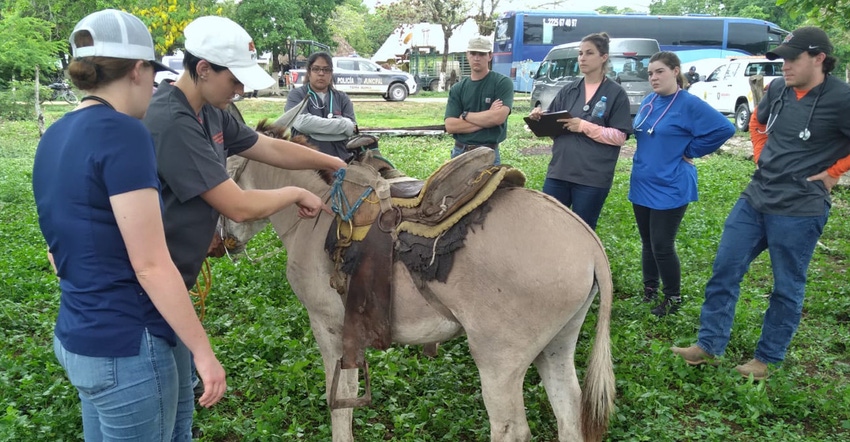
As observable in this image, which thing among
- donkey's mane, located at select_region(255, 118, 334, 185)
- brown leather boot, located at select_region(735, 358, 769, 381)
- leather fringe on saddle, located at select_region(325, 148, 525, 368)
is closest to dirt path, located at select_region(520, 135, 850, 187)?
brown leather boot, located at select_region(735, 358, 769, 381)

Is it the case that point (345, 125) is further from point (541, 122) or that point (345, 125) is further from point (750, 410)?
point (750, 410)

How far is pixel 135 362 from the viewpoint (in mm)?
1792

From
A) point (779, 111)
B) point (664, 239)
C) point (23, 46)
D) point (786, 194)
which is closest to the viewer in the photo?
point (786, 194)

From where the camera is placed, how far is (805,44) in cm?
364

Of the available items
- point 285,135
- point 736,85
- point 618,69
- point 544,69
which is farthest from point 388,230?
point 544,69

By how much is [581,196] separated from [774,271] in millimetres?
1417

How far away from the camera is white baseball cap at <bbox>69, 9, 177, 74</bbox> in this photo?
1702 millimetres

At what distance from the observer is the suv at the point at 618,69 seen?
1819cm

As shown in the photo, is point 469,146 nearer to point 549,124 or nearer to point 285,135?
point 549,124

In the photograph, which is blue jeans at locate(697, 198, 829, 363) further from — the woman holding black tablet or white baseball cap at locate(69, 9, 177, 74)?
white baseball cap at locate(69, 9, 177, 74)

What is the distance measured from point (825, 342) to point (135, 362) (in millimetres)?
4721

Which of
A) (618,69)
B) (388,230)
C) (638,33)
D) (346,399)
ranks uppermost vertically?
(638,33)

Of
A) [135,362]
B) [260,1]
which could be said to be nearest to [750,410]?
[135,362]

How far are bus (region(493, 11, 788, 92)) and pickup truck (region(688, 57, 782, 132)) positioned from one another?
7981mm
